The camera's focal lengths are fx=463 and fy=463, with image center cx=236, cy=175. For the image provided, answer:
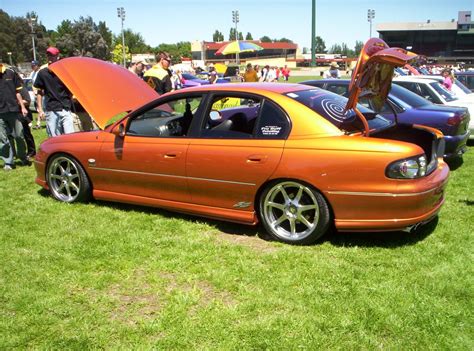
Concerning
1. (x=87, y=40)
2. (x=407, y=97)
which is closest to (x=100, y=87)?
(x=407, y=97)

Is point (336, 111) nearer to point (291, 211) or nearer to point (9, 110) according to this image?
point (291, 211)

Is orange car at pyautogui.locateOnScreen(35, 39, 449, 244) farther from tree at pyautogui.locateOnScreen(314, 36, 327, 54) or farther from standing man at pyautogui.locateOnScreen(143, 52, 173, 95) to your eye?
tree at pyautogui.locateOnScreen(314, 36, 327, 54)

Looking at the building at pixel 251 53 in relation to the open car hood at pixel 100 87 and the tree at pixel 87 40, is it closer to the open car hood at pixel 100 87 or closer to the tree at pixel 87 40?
the tree at pixel 87 40

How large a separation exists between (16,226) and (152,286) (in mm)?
2359

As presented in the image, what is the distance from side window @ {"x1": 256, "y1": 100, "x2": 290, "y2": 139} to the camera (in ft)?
14.1

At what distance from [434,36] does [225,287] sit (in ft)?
351

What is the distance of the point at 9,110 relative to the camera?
24.8ft

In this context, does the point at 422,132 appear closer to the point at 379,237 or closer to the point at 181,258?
the point at 379,237

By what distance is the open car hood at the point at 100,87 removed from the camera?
5754 millimetres

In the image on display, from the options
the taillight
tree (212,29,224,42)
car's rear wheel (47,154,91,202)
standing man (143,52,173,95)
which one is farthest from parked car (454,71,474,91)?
tree (212,29,224,42)

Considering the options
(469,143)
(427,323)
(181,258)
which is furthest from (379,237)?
(469,143)

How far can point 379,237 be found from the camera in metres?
4.41

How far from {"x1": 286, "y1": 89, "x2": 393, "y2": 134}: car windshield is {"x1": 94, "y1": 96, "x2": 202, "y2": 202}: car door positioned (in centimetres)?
117

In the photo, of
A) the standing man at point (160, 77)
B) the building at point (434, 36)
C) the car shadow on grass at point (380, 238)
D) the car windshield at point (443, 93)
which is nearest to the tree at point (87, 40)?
the building at point (434, 36)
